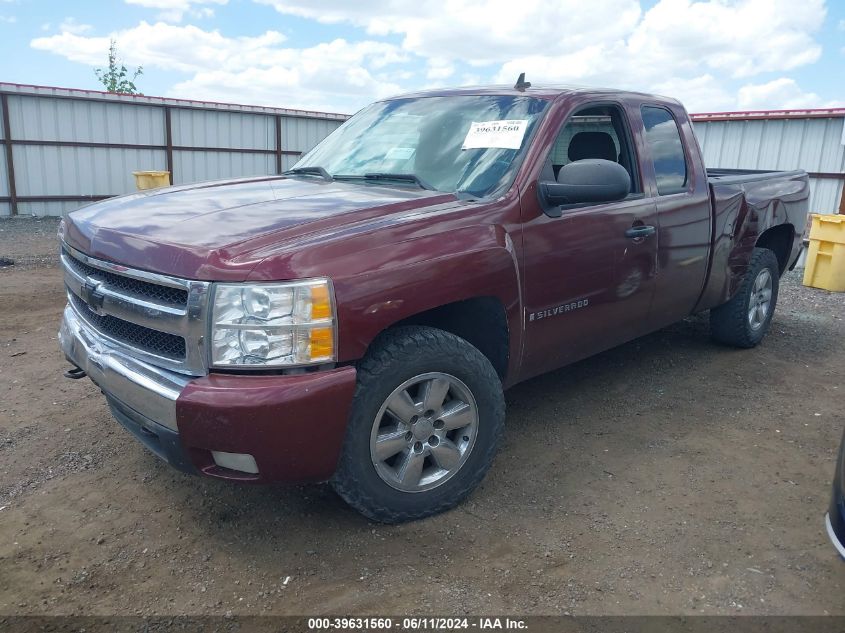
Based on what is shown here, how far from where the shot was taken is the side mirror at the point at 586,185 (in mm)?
3281

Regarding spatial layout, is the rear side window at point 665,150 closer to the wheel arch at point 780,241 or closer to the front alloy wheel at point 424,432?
the wheel arch at point 780,241

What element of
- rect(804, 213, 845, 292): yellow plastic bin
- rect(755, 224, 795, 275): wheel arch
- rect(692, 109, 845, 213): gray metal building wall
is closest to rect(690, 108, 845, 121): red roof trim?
rect(692, 109, 845, 213): gray metal building wall

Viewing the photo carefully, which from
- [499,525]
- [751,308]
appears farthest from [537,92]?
[751,308]

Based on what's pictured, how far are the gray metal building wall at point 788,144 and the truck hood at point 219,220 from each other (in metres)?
10.3

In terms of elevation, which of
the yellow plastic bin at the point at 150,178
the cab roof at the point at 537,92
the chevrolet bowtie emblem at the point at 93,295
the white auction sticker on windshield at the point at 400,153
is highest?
the cab roof at the point at 537,92

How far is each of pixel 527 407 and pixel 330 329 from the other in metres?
2.23

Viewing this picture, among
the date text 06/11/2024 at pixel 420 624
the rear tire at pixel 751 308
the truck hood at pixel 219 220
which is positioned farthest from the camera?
the rear tire at pixel 751 308

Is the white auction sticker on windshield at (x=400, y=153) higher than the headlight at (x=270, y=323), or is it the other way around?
the white auction sticker on windshield at (x=400, y=153)

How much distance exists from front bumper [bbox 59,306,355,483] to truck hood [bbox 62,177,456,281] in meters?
0.39

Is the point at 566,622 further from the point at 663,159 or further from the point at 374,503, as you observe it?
the point at 663,159

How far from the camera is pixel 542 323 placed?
343 centimetres

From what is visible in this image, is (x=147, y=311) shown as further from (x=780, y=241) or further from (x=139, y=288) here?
(x=780, y=241)

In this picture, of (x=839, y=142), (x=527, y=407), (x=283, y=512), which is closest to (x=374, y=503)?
(x=283, y=512)

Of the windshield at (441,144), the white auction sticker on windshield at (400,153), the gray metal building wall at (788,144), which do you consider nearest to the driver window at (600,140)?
the windshield at (441,144)
